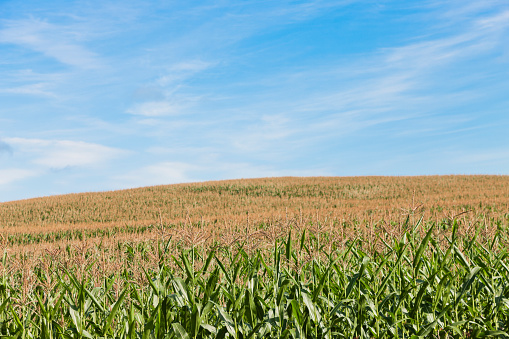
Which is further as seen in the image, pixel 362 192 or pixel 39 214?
pixel 362 192

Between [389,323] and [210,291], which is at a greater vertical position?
[210,291]

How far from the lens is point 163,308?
3.54 metres

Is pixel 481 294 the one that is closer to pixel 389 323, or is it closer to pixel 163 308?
pixel 389 323

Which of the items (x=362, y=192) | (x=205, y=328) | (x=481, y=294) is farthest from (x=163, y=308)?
(x=362, y=192)

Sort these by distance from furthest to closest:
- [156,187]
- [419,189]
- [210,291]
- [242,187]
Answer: [156,187], [242,187], [419,189], [210,291]

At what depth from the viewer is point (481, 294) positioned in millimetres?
4848

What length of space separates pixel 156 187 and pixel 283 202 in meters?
20.7

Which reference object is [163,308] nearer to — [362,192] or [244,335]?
[244,335]

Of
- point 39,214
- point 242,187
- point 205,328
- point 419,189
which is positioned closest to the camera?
point 205,328

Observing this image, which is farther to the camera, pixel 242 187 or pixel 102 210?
pixel 242 187

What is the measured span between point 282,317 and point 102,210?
31.9 meters

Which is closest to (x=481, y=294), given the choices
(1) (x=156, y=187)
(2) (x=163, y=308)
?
(2) (x=163, y=308)

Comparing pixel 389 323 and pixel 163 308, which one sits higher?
pixel 163 308

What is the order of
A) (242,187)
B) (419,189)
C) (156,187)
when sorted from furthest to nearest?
(156,187) < (242,187) < (419,189)
